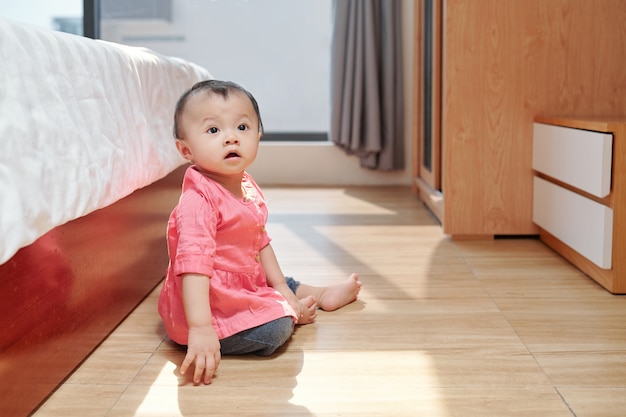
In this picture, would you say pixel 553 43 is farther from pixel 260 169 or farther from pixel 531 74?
pixel 260 169

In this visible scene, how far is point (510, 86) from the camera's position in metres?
2.17

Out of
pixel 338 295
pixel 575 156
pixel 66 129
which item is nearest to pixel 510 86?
pixel 575 156

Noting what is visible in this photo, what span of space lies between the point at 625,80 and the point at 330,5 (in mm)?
1979

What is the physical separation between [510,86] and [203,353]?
A: 4.62ft

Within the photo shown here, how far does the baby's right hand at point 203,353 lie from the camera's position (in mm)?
1119

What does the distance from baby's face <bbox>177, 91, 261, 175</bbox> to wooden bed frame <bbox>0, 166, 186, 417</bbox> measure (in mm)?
218

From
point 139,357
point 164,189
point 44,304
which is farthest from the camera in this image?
point 164,189

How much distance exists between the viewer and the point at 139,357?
126 cm

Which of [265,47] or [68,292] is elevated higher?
[265,47]

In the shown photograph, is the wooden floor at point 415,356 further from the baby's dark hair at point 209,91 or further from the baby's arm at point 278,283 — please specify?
the baby's dark hair at point 209,91

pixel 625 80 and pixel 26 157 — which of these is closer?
pixel 26 157

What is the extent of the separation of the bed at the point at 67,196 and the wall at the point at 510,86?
0.96 meters

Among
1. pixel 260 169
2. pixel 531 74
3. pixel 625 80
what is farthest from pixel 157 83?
pixel 260 169

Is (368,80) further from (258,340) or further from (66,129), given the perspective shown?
(66,129)
